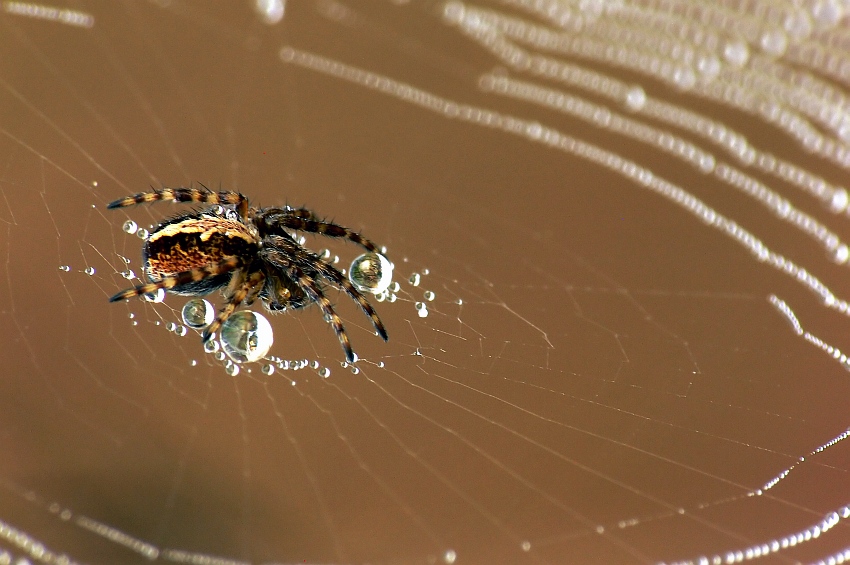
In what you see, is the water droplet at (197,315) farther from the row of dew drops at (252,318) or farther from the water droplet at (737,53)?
the water droplet at (737,53)


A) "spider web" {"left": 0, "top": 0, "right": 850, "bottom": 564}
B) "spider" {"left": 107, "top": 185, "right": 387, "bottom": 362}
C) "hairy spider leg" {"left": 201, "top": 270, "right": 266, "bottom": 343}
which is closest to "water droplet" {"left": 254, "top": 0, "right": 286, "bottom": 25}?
"spider web" {"left": 0, "top": 0, "right": 850, "bottom": 564}

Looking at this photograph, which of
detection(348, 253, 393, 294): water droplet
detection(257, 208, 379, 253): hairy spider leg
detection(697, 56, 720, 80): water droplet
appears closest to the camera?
detection(348, 253, 393, 294): water droplet

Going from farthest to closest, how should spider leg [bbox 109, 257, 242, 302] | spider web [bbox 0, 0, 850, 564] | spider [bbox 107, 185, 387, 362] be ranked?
spider web [bbox 0, 0, 850, 564] < spider [bbox 107, 185, 387, 362] < spider leg [bbox 109, 257, 242, 302]

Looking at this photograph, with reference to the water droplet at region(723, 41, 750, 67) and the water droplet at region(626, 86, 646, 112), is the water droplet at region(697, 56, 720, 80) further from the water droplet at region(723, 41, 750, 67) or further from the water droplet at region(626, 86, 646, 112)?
the water droplet at region(626, 86, 646, 112)

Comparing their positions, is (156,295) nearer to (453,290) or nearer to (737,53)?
(453,290)

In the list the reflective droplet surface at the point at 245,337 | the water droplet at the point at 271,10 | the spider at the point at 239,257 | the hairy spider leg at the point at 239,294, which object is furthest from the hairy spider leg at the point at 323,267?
the water droplet at the point at 271,10

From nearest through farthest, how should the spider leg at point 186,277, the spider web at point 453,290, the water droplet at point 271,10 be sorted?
the spider leg at point 186,277, the spider web at point 453,290, the water droplet at point 271,10

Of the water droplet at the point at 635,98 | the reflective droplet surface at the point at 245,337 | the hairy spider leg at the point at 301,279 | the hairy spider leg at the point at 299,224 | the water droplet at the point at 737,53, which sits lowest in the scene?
the reflective droplet surface at the point at 245,337

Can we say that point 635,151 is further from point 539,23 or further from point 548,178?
point 539,23
